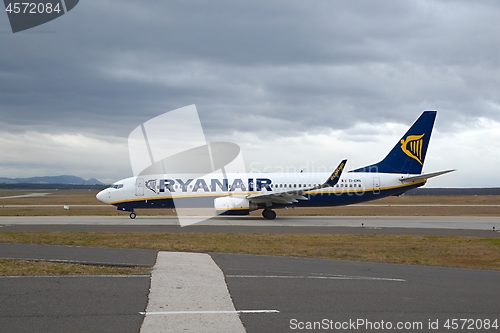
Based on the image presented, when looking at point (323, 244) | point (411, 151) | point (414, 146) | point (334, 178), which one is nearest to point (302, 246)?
point (323, 244)

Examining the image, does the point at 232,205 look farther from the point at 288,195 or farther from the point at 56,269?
the point at 56,269

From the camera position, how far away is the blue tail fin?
125ft

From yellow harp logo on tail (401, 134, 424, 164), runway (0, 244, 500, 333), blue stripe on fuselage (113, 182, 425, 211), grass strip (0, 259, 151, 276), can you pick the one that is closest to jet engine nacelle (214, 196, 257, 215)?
blue stripe on fuselage (113, 182, 425, 211)

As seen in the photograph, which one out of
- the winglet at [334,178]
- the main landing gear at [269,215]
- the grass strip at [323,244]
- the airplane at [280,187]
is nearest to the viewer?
the grass strip at [323,244]

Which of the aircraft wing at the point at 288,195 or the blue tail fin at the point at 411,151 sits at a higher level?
the blue tail fin at the point at 411,151

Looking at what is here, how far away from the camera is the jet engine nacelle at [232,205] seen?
112ft

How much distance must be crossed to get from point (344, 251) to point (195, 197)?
68.0 feet

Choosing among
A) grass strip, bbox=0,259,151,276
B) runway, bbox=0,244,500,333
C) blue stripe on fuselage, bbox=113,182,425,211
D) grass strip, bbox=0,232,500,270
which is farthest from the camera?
blue stripe on fuselage, bbox=113,182,425,211

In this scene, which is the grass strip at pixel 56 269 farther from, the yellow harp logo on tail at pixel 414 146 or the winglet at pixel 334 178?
the yellow harp logo on tail at pixel 414 146

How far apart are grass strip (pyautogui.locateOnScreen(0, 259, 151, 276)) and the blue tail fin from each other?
2928cm

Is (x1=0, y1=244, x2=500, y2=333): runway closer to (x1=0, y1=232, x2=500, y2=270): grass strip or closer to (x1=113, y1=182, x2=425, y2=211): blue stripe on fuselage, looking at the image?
(x1=0, y1=232, x2=500, y2=270): grass strip

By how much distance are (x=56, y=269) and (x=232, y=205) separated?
75.8 feet

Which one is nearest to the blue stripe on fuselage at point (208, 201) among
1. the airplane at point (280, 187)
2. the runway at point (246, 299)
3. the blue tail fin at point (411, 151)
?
the airplane at point (280, 187)

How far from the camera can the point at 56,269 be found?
11258mm
